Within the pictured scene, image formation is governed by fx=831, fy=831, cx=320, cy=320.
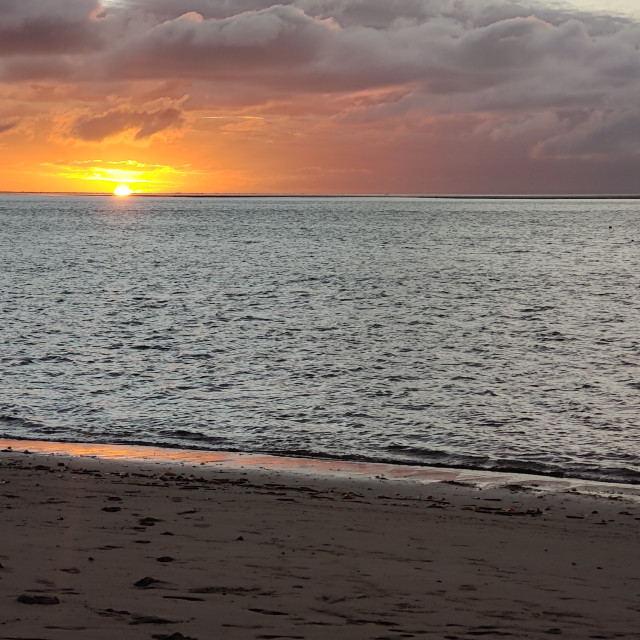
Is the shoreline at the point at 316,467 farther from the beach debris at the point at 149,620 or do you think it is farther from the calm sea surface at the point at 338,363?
the beach debris at the point at 149,620

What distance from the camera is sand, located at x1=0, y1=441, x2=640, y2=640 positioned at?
24.0 feet

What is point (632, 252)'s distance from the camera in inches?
3989

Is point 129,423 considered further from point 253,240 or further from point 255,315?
point 253,240

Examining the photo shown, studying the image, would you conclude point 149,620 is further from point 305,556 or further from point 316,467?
point 316,467

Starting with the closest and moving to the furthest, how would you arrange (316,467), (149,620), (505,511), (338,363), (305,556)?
(149,620) < (305,556) < (505,511) < (316,467) < (338,363)

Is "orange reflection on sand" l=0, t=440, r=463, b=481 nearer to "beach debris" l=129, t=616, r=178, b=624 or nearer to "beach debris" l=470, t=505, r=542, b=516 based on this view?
"beach debris" l=470, t=505, r=542, b=516

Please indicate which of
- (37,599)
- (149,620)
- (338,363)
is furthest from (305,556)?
(338,363)

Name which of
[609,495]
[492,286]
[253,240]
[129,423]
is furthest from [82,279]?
[253,240]

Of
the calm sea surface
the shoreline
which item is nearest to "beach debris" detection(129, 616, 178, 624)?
the shoreline

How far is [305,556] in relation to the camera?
31.1 ft

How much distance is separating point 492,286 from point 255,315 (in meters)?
23.0

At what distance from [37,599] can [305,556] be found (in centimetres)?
314

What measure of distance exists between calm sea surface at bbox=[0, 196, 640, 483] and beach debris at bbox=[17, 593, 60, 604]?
10829mm

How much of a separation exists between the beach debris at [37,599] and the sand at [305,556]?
0.06ft
